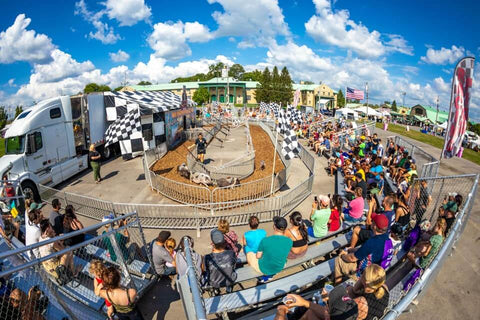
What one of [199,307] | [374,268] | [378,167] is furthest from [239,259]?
[378,167]

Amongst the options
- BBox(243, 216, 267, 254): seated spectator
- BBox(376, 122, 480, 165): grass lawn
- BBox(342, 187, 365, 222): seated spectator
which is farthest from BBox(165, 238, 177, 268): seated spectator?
BBox(376, 122, 480, 165): grass lawn

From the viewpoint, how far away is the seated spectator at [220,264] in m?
4.29

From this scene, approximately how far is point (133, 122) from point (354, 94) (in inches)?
1109

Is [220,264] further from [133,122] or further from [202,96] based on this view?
[202,96]

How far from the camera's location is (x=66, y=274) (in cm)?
473

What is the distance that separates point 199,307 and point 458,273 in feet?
22.5

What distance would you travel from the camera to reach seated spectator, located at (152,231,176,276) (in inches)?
204

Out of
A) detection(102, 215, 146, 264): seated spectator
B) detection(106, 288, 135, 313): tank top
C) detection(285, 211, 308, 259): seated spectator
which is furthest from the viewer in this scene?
detection(102, 215, 146, 264): seated spectator

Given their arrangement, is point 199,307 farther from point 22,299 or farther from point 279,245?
point 22,299

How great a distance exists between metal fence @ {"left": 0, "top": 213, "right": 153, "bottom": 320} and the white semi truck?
502cm

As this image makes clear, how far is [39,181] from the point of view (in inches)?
414

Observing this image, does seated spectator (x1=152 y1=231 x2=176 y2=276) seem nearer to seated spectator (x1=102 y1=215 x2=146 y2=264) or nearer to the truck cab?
seated spectator (x1=102 y1=215 x2=146 y2=264)

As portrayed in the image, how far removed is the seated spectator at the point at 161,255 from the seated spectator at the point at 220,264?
4.18 feet

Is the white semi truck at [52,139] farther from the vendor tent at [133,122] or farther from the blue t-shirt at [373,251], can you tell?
the blue t-shirt at [373,251]
